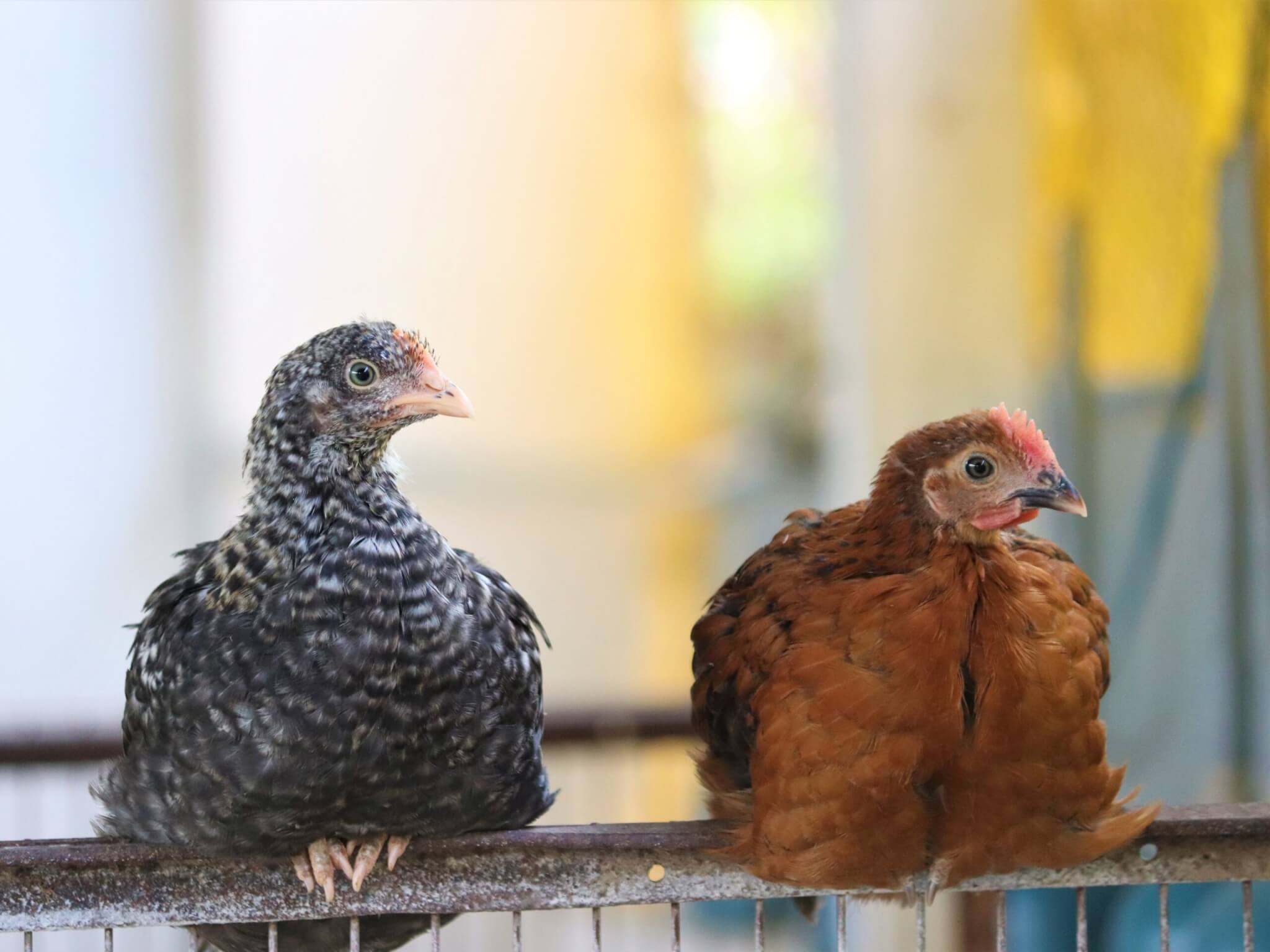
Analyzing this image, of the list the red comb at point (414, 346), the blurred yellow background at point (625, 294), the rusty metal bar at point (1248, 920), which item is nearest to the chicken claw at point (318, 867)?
the red comb at point (414, 346)

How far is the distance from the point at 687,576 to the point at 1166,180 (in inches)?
116

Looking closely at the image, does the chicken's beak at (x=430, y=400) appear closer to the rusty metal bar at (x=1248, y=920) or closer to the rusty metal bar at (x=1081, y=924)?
→ the rusty metal bar at (x=1081, y=924)

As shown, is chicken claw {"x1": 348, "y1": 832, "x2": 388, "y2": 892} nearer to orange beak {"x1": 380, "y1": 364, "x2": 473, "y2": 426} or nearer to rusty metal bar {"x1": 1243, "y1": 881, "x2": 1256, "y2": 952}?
orange beak {"x1": 380, "y1": 364, "x2": 473, "y2": 426}

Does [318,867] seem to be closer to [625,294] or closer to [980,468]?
[980,468]

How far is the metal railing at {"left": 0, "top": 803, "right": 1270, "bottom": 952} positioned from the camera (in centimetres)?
110

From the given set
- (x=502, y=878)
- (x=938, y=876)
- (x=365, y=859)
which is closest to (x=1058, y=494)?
(x=938, y=876)

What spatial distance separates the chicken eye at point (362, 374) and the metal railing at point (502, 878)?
19.7 inches

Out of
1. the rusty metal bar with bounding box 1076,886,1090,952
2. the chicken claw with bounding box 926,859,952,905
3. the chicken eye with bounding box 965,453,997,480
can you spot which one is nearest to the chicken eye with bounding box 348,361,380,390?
the chicken eye with bounding box 965,453,997,480

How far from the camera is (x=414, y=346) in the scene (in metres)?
1.31

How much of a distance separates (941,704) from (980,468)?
24 centimetres

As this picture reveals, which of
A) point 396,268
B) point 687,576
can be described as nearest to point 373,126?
point 396,268

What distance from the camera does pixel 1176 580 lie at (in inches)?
71.7

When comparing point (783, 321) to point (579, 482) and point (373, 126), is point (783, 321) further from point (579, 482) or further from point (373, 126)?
point (373, 126)

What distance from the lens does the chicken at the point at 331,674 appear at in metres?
1.16
